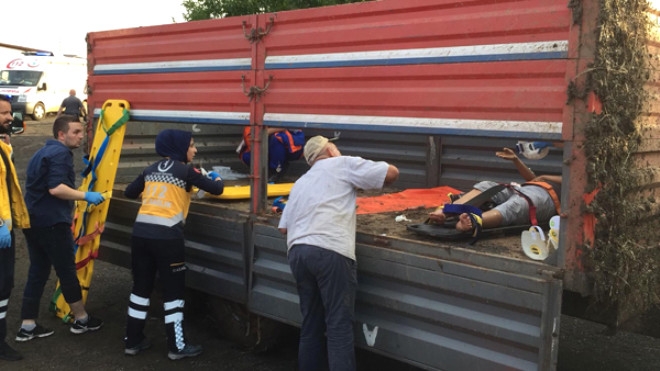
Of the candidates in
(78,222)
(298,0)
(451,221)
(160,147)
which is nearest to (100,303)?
(78,222)

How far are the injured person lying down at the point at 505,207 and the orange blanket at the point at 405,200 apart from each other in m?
0.72

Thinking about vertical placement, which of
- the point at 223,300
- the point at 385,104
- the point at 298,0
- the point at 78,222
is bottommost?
the point at 223,300

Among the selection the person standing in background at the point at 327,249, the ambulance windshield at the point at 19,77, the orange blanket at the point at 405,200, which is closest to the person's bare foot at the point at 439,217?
the person standing in background at the point at 327,249

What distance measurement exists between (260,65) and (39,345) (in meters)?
2.72

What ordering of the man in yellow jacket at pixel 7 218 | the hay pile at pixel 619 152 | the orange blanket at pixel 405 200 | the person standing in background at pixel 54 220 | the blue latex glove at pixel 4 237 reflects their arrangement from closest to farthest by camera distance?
the hay pile at pixel 619 152 < the blue latex glove at pixel 4 237 < the man in yellow jacket at pixel 7 218 < the orange blanket at pixel 405 200 < the person standing in background at pixel 54 220

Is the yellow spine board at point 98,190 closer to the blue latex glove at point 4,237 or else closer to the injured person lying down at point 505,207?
the blue latex glove at point 4,237

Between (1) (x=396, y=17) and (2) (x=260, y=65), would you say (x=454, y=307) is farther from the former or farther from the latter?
(2) (x=260, y=65)

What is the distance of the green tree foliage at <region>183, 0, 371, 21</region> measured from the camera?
14.4 meters

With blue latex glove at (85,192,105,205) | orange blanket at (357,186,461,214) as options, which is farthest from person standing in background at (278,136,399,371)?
blue latex glove at (85,192,105,205)

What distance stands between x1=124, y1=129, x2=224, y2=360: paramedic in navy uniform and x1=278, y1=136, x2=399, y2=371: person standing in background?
3.47 feet

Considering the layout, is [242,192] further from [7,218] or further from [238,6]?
[238,6]

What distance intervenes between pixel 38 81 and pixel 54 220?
23232mm

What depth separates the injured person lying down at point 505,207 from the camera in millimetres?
3512

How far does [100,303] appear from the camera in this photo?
19.7 feet
